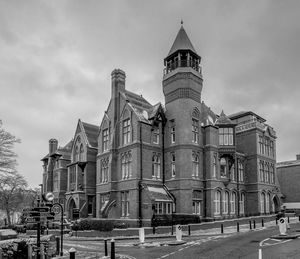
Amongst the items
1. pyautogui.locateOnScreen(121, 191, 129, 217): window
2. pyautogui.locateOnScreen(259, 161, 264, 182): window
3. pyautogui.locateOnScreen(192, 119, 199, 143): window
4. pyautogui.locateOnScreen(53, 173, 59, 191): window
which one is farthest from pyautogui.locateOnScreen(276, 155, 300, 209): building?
pyautogui.locateOnScreen(53, 173, 59, 191): window

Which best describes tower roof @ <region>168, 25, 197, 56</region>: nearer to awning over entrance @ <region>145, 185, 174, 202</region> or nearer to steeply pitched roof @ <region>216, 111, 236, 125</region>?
steeply pitched roof @ <region>216, 111, 236, 125</region>

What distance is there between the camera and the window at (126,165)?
3944 centimetres

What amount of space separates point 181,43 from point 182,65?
8.71 ft

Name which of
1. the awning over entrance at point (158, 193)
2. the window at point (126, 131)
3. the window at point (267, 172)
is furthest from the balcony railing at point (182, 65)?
the window at point (267, 172)

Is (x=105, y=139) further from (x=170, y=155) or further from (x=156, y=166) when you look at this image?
(x=170, y=155)

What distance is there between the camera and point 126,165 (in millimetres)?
40188

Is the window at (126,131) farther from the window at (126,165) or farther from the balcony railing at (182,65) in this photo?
the balcony railing at (182,65)

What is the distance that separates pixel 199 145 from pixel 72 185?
19298 millimetres

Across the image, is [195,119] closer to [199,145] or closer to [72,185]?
[199,145]

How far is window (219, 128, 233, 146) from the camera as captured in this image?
1699 inches

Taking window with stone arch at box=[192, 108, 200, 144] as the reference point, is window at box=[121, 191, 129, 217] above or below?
below

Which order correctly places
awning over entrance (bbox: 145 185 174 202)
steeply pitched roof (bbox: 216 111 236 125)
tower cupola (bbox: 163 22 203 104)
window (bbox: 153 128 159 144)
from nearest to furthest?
awning over entrance (bbox: 145 185 174 202) → tower cupola (bbox: 163 22 203 104) → window (bbox: 153 128 159 144) → steeply pitched roof (bbox: 216 111 236 125)

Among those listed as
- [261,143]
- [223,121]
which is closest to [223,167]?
[223,121]

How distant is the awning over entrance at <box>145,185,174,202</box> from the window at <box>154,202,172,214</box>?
628 millimetres
